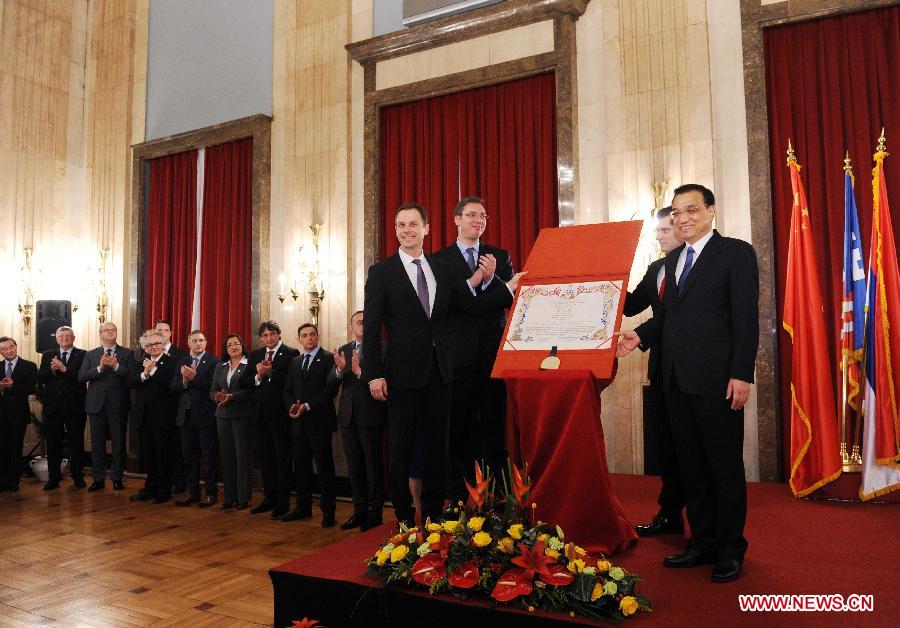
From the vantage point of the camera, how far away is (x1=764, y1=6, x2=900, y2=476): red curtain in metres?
4.68

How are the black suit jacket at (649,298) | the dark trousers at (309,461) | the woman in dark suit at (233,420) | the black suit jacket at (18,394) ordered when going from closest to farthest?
the black suit jacket at (649,298), the dark trousers at (309,461), the woman in dark suit at (233,420), the black suit jacket at (18,394)

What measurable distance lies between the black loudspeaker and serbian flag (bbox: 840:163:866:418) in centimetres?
724

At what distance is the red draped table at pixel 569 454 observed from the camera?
2574 millimetres

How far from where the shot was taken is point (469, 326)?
334cm

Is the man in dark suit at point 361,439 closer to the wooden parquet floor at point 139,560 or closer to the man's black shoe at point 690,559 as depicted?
the wooden parquet floor at point 139,560

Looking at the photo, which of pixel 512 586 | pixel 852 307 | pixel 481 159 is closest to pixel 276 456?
pixel 481 159

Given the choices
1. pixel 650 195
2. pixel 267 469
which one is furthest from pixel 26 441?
pixel 650 195

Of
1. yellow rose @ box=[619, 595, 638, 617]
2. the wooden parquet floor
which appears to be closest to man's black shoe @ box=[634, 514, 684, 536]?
yellow rose @ box=[619, 595, 638, 617]

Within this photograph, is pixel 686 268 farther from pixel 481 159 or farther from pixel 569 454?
pixel 481 159

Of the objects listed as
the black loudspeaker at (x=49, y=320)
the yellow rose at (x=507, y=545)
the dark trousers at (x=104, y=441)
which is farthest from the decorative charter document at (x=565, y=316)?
the black loudspeaker at (x=49, y=320)

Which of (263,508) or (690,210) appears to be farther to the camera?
(263,508)

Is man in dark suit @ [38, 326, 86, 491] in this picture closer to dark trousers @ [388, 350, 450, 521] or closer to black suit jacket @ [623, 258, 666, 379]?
dark trousers @ [388, 350, 450, 521]

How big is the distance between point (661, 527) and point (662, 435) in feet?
1.37

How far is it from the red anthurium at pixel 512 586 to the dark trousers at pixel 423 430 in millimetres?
734
